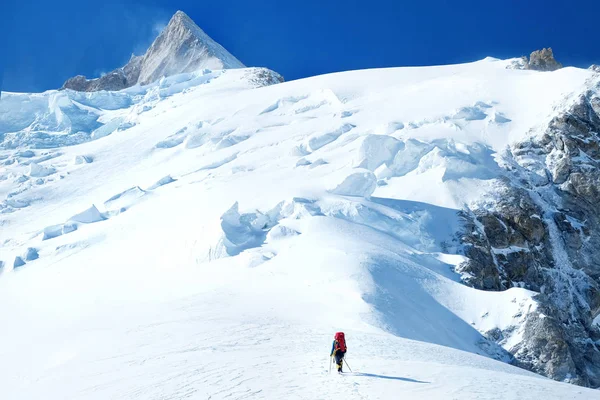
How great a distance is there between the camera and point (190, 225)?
36562 mm

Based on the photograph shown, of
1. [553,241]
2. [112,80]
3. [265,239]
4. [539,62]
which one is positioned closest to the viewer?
A: [265,239]

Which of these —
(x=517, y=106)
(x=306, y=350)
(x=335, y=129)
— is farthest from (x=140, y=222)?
(x=517, y=106)

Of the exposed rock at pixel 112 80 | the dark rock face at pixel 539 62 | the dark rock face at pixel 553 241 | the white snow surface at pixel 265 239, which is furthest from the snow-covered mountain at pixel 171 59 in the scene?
the dark rock face at pixel 553 241

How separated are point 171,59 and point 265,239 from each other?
73559 mm

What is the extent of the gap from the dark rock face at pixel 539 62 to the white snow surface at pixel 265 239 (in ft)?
5.46

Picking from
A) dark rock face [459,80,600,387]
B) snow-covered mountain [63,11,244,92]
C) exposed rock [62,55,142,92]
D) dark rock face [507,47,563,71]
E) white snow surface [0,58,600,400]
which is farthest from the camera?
exposed rock [62,55,142,92]

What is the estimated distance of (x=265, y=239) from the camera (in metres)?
34.2

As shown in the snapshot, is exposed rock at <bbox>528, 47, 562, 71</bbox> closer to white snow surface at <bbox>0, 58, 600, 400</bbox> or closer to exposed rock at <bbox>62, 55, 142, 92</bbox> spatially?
white snow surface at <bbox>0, 58, 600, 400</bbox>

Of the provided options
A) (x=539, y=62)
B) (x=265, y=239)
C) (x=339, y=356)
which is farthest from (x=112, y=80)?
(x=339, y=356)

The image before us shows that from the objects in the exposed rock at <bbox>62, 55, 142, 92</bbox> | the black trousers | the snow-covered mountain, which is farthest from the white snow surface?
the exposed rock at <bbox>62, 55, 142, 92</bbox>

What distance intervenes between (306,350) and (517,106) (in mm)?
36580

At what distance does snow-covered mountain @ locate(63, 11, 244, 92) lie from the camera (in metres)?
98.5

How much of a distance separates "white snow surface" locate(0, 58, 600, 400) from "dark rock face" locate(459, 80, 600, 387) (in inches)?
Result: 47.7

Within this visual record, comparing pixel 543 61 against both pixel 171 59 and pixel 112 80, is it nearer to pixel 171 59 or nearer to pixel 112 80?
pixel 171 59
